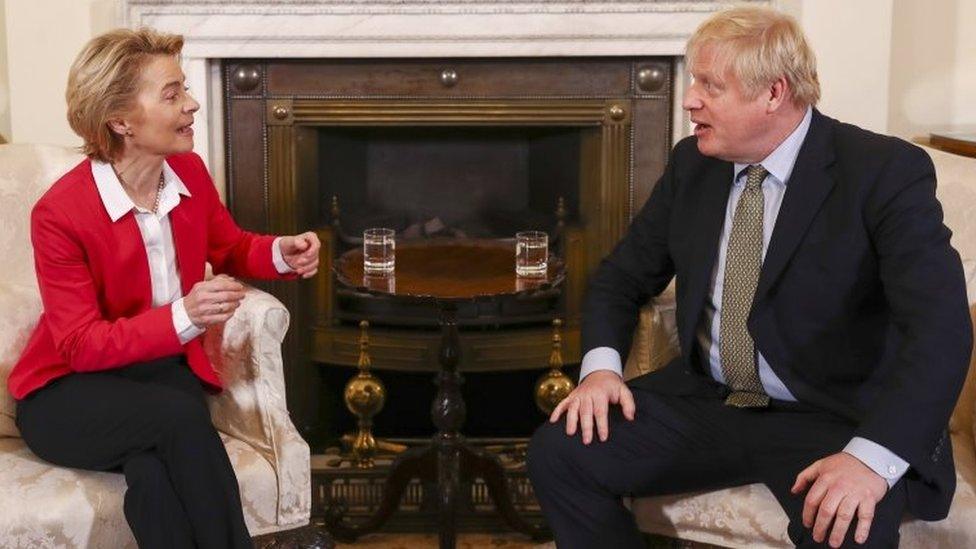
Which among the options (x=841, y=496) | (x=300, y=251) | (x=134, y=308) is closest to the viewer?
(x=841, y=496)

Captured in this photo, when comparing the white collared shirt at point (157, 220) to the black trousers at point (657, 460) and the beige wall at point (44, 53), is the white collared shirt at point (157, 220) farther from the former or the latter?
the beige wall at point (44, 53)

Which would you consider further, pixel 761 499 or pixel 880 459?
pixel 761 499

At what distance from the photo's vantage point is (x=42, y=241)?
7.51 ft

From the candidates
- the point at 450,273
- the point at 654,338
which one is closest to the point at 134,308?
the point at 450,273

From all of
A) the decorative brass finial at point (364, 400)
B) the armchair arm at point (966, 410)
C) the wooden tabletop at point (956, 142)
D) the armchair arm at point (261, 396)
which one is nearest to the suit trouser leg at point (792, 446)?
the armchair arm at point (966, 410)

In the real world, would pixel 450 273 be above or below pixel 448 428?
above

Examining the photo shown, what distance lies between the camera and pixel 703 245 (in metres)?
2.29

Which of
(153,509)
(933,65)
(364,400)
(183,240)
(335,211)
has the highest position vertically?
(933,65)

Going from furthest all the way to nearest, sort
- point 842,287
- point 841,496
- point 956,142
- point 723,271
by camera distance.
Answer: point 956,142, point 723,271, point 842,287, point 841,496

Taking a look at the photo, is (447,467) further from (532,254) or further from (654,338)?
(654,338)

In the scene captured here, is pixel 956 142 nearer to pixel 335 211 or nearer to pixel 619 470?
pixel 619 470

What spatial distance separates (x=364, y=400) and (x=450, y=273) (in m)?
0.71

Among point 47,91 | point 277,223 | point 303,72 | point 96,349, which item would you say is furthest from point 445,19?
point 96,349

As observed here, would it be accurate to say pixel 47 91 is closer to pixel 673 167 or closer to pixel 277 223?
pixel 277 223
